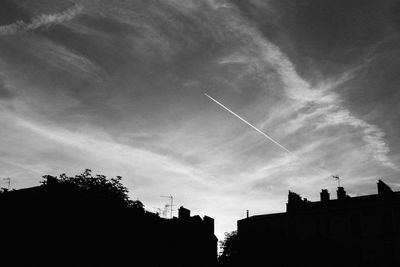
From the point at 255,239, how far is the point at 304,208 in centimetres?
956

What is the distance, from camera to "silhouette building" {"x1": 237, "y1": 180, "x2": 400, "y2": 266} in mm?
43469

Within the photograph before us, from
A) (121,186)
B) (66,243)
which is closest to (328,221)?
(121,186)

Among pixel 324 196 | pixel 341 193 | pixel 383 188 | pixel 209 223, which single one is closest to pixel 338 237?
pixel 341 193

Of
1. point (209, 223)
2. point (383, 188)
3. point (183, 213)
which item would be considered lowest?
point (209, 223)

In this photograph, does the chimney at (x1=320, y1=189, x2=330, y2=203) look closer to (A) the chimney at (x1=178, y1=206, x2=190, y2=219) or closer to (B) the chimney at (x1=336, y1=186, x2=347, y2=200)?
(B) the chimney at (x1=336, y1=186, x2=347, y2=200)

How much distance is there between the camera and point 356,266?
44.0 meters

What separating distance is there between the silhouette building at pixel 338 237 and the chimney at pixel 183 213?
7820mm

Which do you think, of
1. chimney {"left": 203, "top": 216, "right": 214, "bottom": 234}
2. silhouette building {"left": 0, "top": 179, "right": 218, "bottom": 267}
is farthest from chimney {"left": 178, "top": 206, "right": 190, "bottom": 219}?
silhouette building {"left": 0, "top": 179, "right": 218, "bottom": 267}

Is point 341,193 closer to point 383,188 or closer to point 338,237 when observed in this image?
point 383,188

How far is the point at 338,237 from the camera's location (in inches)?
1859

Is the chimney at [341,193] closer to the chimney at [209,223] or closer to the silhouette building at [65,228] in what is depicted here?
the chimney at [209,223]

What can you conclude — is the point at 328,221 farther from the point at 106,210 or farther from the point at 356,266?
the point at 106,210

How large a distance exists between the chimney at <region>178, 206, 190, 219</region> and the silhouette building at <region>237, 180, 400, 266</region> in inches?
308

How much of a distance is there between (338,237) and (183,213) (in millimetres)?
20281
